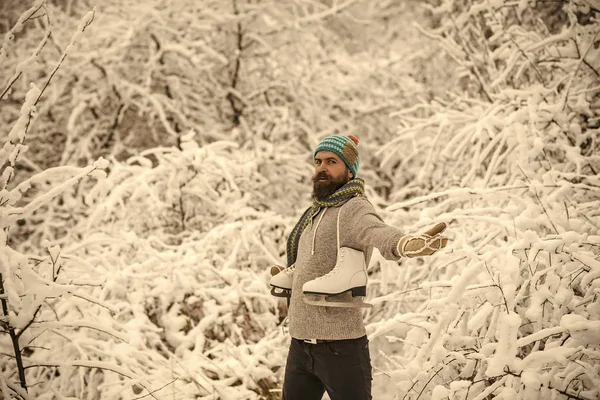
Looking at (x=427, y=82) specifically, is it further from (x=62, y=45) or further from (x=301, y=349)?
(x=301, y=349)

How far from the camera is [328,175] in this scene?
204cm

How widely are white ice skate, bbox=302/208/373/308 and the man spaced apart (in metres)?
0.04

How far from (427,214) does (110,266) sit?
2683 mm

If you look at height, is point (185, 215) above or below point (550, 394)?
below

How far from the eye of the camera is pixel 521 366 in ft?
5.57

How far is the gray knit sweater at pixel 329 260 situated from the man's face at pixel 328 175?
89mm

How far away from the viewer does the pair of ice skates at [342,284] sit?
176 centimetres

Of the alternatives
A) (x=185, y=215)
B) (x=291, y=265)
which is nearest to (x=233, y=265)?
(x=185, y=215)

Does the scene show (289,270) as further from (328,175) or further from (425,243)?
(425,243)

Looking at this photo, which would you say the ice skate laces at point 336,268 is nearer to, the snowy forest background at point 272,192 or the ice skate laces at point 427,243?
the ice skate laces at point 427,243

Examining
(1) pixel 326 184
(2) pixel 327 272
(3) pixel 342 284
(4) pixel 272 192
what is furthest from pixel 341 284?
(4) pixel 272 192

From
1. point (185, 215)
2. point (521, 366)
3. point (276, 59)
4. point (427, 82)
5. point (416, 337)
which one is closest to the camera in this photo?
point (521, 366)

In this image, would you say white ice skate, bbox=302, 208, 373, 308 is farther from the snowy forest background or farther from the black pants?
the snowy forest background

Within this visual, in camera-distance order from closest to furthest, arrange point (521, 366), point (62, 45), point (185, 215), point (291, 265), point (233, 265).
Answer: point (521, 366), point (291, 265), point (233, 265), point (185, 215), point (62, 45)
